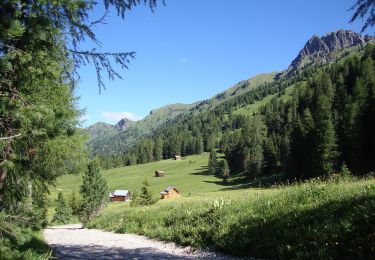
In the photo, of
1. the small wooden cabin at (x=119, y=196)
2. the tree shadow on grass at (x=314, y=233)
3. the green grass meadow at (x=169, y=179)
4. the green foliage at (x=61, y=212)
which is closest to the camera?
the tree shadow on grass at (x=314, y=233)

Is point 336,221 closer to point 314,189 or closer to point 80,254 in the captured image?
point 314,189

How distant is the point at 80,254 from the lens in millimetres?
13516

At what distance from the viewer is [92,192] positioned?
38969 millimetres

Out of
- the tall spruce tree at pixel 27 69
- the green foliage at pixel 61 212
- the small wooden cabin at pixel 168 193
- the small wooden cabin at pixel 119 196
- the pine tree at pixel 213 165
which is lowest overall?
the small wooden cabin at pixel 119 196

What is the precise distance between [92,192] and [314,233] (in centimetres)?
3194

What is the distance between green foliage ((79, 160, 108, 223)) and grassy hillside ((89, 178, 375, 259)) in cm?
2041

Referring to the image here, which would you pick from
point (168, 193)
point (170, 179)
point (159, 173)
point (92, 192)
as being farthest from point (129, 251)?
point (159, 173)

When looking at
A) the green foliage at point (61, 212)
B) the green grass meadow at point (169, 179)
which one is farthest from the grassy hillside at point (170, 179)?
the green foliage at point (61, 212)

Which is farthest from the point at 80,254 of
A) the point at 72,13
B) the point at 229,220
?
the point at 72,13

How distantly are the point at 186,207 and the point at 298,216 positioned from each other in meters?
8.75

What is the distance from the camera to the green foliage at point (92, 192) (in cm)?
Result: 3778

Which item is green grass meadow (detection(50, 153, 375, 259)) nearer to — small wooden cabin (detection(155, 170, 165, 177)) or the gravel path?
the gravel path

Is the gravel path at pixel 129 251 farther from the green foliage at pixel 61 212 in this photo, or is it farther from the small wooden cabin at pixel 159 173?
the small wooden cabin at pixel 159 173

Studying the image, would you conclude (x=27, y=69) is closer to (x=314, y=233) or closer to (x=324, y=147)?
(x=314, y=233)
